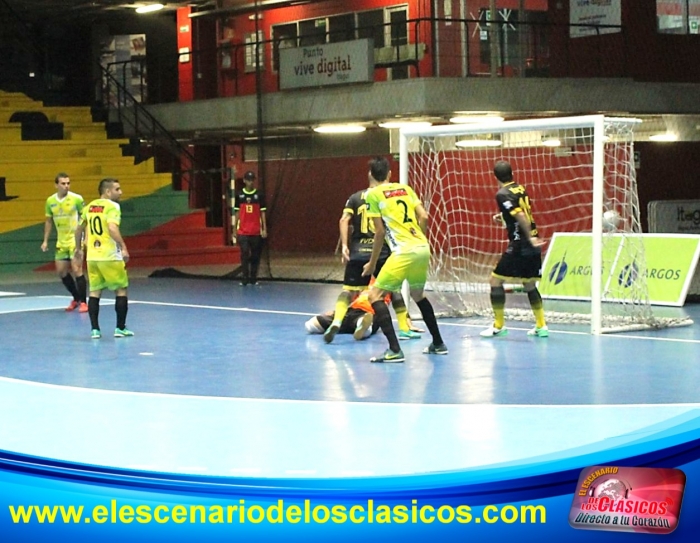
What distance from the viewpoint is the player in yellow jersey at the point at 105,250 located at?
538 inches

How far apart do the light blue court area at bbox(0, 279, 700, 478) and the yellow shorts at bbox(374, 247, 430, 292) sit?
804 mm

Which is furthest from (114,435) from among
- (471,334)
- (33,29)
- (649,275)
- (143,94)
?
(33,29)

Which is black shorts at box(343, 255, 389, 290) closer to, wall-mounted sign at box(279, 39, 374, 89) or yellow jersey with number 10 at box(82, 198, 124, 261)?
yellow jersey with number 10 at box(82, 198, 124, 261)

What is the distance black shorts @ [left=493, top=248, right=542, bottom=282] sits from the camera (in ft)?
42.6

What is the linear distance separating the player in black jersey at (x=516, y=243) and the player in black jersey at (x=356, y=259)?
110cm

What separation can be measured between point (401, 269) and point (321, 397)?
2.35 m

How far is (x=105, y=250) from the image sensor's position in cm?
1369

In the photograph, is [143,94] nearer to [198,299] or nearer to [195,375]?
[198,299]

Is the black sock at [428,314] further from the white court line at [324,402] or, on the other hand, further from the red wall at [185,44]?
the red wall at [185,44]

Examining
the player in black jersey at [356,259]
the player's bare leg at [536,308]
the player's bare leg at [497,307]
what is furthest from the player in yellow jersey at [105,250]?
the player's bare leg at [536,308]

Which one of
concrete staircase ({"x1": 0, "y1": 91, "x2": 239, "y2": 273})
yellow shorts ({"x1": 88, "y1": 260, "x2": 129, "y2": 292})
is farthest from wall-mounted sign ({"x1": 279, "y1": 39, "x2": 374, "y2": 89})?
yellow shorts ({"x1": 88, "y1": 260, "x2": 129, "y2": 292})

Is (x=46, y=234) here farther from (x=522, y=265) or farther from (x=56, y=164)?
(x=56, y=164)

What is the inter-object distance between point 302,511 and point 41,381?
6.89 meters

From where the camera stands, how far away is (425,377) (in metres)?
10.6
